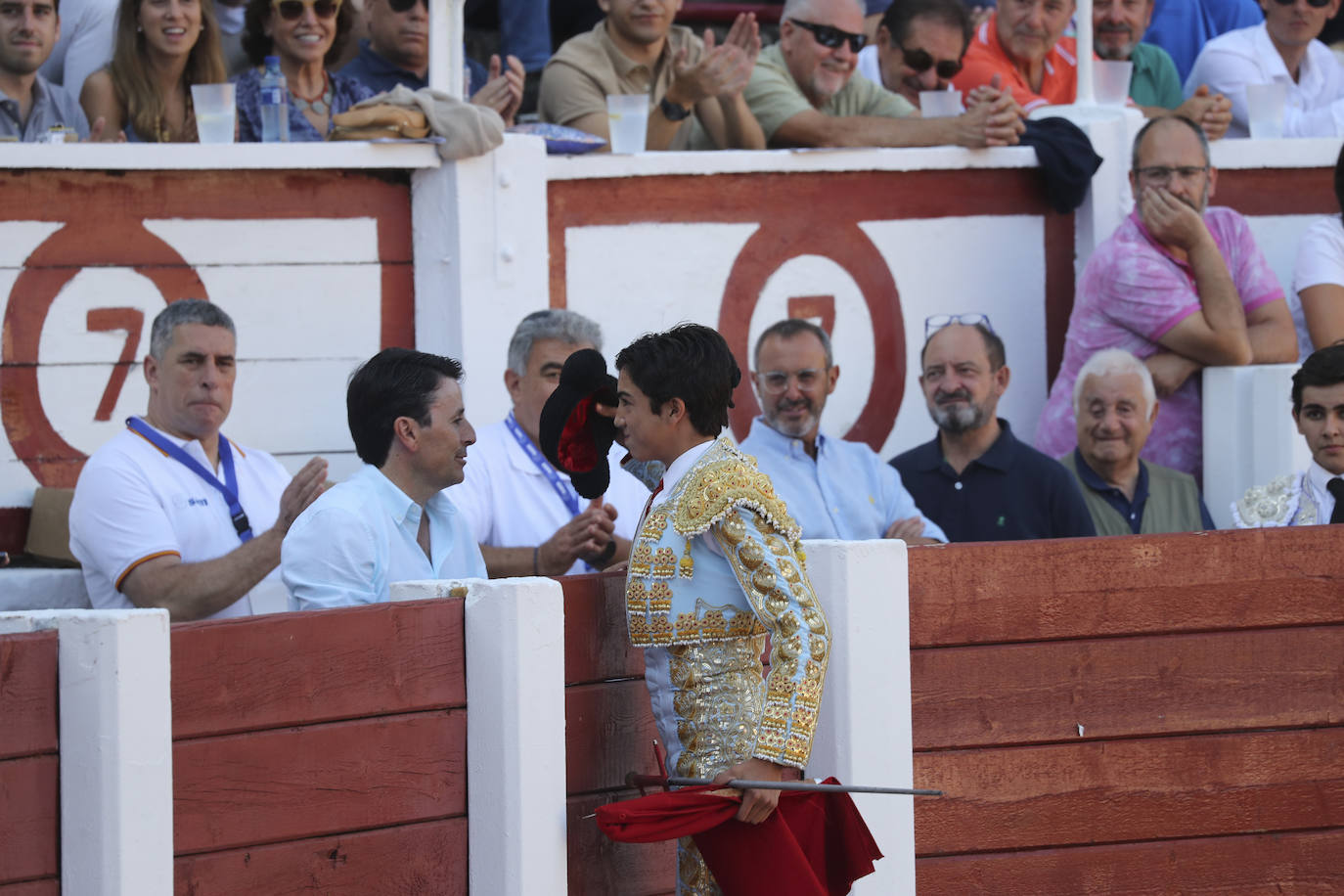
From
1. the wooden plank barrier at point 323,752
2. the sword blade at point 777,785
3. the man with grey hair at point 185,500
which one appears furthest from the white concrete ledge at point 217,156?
the sword blade at point 777,785

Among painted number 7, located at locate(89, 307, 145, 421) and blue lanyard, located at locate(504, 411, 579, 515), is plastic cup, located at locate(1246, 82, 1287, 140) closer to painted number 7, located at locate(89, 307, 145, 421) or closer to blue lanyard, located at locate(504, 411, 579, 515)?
blue lanyard, located at locate(504, 411, 579, 515)

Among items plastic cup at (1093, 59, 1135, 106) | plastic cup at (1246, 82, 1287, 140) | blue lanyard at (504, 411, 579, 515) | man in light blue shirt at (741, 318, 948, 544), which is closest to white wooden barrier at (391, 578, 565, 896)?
blue lanyard at (504, 411, 579, 515)

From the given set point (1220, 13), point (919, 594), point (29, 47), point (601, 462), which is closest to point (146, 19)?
point (29, 47)

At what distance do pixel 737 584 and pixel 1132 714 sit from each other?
1267 mm

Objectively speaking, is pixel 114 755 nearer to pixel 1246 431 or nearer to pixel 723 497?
pixel 723 497

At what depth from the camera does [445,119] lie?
5273mm

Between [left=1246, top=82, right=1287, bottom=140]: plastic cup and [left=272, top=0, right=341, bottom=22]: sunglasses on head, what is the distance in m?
3.06

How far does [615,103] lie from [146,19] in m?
1.30

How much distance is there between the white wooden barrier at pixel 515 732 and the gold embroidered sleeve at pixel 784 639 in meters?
0.40

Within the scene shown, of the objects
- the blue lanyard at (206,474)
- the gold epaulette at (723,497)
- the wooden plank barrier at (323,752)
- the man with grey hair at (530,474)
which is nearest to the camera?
the wooden plank barrier at (323,752)

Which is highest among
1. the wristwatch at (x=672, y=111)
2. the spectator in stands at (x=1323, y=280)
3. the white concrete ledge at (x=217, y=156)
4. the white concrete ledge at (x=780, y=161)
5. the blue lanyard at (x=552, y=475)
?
the wristwatch at (x=672, y=111)

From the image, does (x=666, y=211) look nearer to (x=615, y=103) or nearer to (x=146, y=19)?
(x=615, y=103)

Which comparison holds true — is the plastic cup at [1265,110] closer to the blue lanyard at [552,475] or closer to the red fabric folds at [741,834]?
the blue lanyard at [552,475]

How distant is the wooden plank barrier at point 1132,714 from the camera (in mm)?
3898
